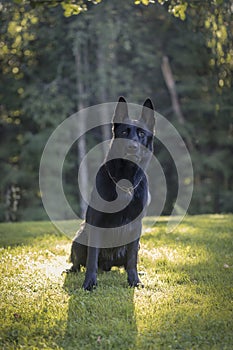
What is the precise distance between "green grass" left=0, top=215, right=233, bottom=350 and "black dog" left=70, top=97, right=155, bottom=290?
0.29 m

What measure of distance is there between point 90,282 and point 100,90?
38.9 ft

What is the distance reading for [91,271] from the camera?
4242mm

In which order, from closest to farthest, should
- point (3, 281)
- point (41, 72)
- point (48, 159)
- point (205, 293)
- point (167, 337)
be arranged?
point (167, 337)
point (205, 293)
point (3, 281)
point (48, 159)
point (41, 72)

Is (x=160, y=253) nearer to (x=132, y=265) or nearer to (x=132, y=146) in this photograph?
(x=132, y=265)

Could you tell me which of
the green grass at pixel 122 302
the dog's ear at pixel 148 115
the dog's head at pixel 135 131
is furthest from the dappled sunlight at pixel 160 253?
the dog's ear at pixel 148 115

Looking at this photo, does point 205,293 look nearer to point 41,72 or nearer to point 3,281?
point 3,281

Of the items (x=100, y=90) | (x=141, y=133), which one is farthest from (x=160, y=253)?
(x=100, y=90)

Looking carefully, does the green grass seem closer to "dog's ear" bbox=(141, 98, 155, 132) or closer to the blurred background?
"dog's ear" bbox=(141, 98, 155, 132)

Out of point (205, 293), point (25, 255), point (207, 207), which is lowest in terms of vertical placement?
point (207, 207)

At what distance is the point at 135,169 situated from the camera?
14.5ft

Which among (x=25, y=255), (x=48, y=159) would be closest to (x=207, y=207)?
(x=48, y=159)

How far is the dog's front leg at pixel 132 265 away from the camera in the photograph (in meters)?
4.38

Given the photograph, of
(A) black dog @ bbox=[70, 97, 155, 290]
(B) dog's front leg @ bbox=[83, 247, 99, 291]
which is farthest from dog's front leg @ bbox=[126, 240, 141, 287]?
(B) dog's front leg @ bbox=[83, 247, 99, 291]

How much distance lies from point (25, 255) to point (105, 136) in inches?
415
